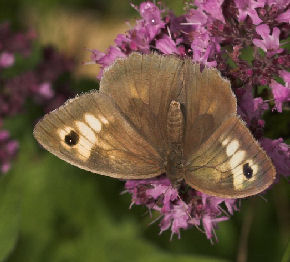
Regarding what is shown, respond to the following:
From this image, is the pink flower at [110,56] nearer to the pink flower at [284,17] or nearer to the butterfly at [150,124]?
the butterfly at [150,124]

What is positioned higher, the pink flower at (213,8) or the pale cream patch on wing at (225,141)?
the pink flower at (213,8)

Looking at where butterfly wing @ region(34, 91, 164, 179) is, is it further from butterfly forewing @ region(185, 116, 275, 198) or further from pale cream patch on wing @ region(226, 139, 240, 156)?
pale cream patch on wing @ region(226, 139, 240, 156)

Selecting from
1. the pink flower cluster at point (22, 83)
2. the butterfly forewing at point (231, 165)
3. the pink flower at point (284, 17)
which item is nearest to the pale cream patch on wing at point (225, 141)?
the butterfly forewing at point (231, 165)

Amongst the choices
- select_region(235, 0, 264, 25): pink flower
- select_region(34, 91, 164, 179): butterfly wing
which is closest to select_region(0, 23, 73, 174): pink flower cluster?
select_region(34, 91, 164, 179): butterfly wing

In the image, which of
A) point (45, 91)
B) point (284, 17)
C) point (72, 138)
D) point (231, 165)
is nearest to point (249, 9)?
point (284, 17)

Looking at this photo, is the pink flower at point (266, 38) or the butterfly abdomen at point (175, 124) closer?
the butterfly abdomen at point (175, 124)

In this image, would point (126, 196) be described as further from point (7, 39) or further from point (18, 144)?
point (7, 39)

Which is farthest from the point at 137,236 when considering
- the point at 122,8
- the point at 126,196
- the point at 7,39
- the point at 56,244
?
the point at 122,8
